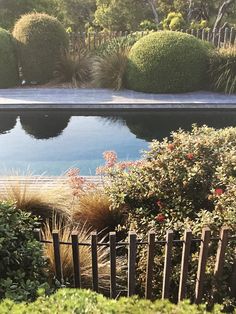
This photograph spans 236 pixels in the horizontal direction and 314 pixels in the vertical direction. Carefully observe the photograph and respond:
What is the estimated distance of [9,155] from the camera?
7113mm

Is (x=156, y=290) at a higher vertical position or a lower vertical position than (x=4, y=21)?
lower

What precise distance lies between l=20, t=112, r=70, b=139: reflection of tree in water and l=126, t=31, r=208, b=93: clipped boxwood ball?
2152mm

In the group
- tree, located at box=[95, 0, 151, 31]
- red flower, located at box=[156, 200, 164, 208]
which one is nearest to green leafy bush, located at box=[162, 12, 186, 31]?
tree, located at box=[95, 0, 151, 31]

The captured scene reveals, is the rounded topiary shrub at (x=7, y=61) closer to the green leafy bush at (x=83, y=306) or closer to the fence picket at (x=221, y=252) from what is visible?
the fence picket at (x=221, y=252)

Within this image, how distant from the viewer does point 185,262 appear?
3.05 m

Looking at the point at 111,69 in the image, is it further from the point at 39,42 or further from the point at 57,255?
the point at 57,255

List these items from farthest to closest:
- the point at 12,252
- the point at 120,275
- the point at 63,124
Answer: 1. the point at 63,124
2. the point at 120,275
3. the point at 12,252

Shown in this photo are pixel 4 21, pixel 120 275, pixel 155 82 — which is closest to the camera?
pixel 120 275

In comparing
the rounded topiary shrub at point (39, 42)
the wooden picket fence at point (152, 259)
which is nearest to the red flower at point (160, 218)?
the wooden picket fence at point (152, 259)

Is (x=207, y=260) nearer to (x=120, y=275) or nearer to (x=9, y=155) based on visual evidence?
(x=120, y=275)

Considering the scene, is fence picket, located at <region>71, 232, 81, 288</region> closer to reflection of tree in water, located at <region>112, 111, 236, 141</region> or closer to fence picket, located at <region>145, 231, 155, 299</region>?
fence picket, located at <region>145, 231, 155, 299</region>

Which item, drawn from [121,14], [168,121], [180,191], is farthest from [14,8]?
[180,191]

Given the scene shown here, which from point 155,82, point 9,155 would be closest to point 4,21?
point 155,82

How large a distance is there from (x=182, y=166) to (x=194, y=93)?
654 centimetres
